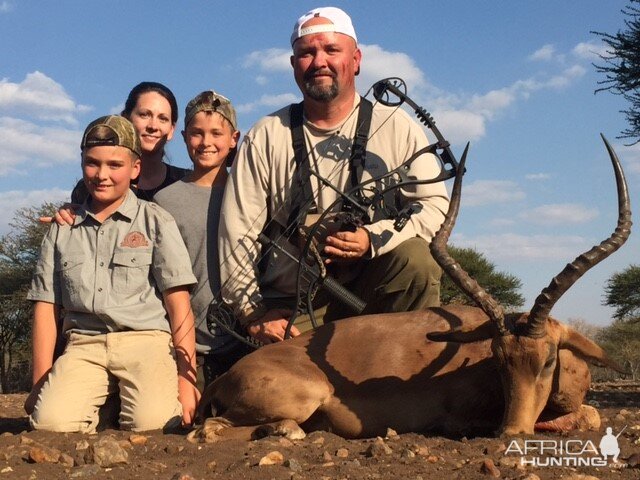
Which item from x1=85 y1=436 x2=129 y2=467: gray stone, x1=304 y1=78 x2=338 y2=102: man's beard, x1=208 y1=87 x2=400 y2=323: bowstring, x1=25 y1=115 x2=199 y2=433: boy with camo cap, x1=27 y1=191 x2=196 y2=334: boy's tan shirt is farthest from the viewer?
x1=304 y1=78 x2=338 y2=102: man's beard

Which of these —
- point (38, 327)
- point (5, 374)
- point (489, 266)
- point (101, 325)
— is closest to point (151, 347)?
point (101, 325)

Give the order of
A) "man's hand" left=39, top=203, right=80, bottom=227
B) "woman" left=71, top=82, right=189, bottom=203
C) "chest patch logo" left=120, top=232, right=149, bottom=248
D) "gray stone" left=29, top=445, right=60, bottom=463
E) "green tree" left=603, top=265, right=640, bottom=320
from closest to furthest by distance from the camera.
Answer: "gray stone" left=29, top=445, right=60, bottom=463 → "chest patch logo" left=120, top=232, right=149, bottom=248 → "man's hand" left=39, top=203, right=80, bottom=227 → "woman" left=71, top=82, right=189, bottom=203 → "green tree" left=603, top=265, right=640, bottom=320

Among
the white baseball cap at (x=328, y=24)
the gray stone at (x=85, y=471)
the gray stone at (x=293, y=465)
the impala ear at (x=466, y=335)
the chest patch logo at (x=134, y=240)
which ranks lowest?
→ the gray stone at (x=85, y=471)

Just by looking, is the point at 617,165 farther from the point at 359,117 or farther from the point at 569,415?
the point at 359,117

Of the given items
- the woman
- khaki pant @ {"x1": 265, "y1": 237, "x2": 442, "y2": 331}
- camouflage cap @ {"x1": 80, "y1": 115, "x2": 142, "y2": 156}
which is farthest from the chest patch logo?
khaki pant @ {"x1": 265, "y1": 237, "x2": 442, "y2": 331}

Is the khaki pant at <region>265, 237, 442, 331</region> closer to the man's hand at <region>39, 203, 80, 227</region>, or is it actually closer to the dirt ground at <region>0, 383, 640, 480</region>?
the dirt ground at <region>0, 383, 640, 480</region>

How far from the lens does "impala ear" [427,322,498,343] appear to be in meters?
5.00

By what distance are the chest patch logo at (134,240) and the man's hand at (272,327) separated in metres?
0.95

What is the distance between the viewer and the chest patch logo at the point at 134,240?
6.05 m

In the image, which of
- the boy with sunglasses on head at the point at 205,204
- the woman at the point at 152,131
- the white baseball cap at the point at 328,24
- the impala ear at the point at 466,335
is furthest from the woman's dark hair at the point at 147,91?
the impala ear at the point at 466,335

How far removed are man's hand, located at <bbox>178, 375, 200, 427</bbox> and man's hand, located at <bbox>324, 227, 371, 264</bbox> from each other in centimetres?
128

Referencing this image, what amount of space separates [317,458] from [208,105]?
3337 mm

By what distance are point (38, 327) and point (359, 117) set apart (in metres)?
2.69

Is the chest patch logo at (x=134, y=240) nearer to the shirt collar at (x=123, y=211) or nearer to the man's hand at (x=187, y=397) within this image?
the shirt collar at (x=123, y=211)
